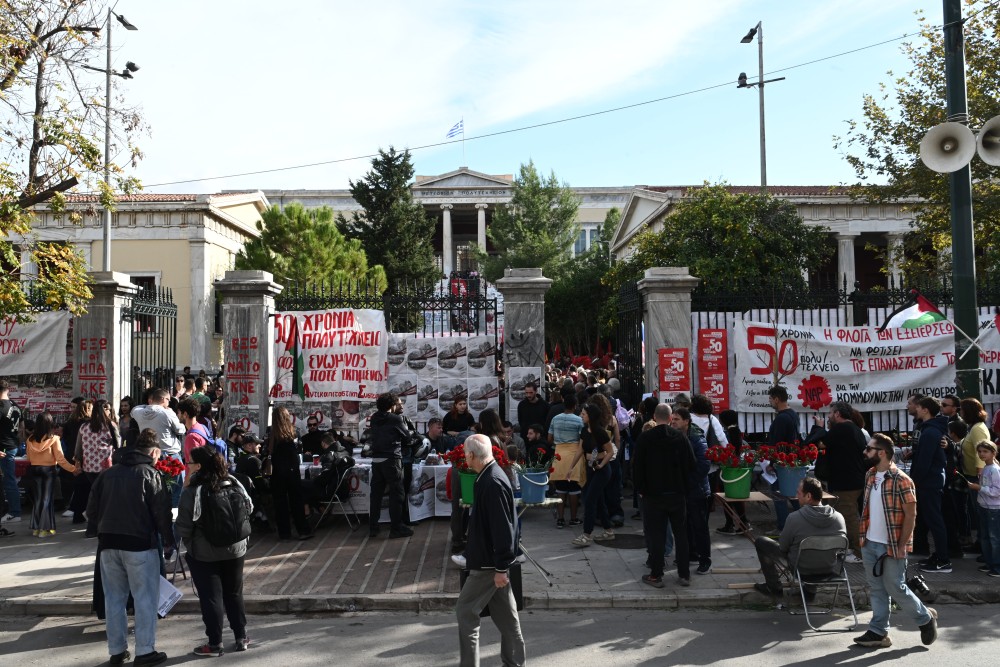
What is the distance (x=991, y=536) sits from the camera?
7.45 meters

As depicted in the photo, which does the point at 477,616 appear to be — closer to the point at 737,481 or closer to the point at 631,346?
the point at 737,481

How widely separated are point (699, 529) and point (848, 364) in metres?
5.27

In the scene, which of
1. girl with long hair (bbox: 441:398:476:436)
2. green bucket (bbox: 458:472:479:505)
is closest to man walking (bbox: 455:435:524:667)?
green bucket (bbox: 458:472:479:505)

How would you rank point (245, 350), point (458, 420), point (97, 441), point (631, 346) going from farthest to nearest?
point (631, 346) → point (245, 350) → point (458, 420) → point (97, 441)

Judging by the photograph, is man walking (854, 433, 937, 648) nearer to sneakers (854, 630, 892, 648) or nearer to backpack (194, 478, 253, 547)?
sneakers (854, 630, 892, 648)

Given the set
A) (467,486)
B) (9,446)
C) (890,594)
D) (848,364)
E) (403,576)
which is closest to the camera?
(890,594)

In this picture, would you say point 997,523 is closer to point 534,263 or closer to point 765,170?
point 765,170

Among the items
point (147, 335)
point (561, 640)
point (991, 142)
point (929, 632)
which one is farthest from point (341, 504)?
point (991, 142)

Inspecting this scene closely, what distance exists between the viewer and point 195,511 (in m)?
5.68

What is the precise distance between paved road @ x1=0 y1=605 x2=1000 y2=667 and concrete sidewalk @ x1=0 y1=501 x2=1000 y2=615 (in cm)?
15

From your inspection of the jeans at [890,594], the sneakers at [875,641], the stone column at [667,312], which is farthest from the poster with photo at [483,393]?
the sneakers at [875,641]

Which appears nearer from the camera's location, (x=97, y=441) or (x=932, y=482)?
(x=932, y=482)

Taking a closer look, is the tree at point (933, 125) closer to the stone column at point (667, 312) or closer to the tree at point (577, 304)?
the stone column at point (667, 312)

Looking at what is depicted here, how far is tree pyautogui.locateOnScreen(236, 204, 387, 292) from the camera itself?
1002 inches
